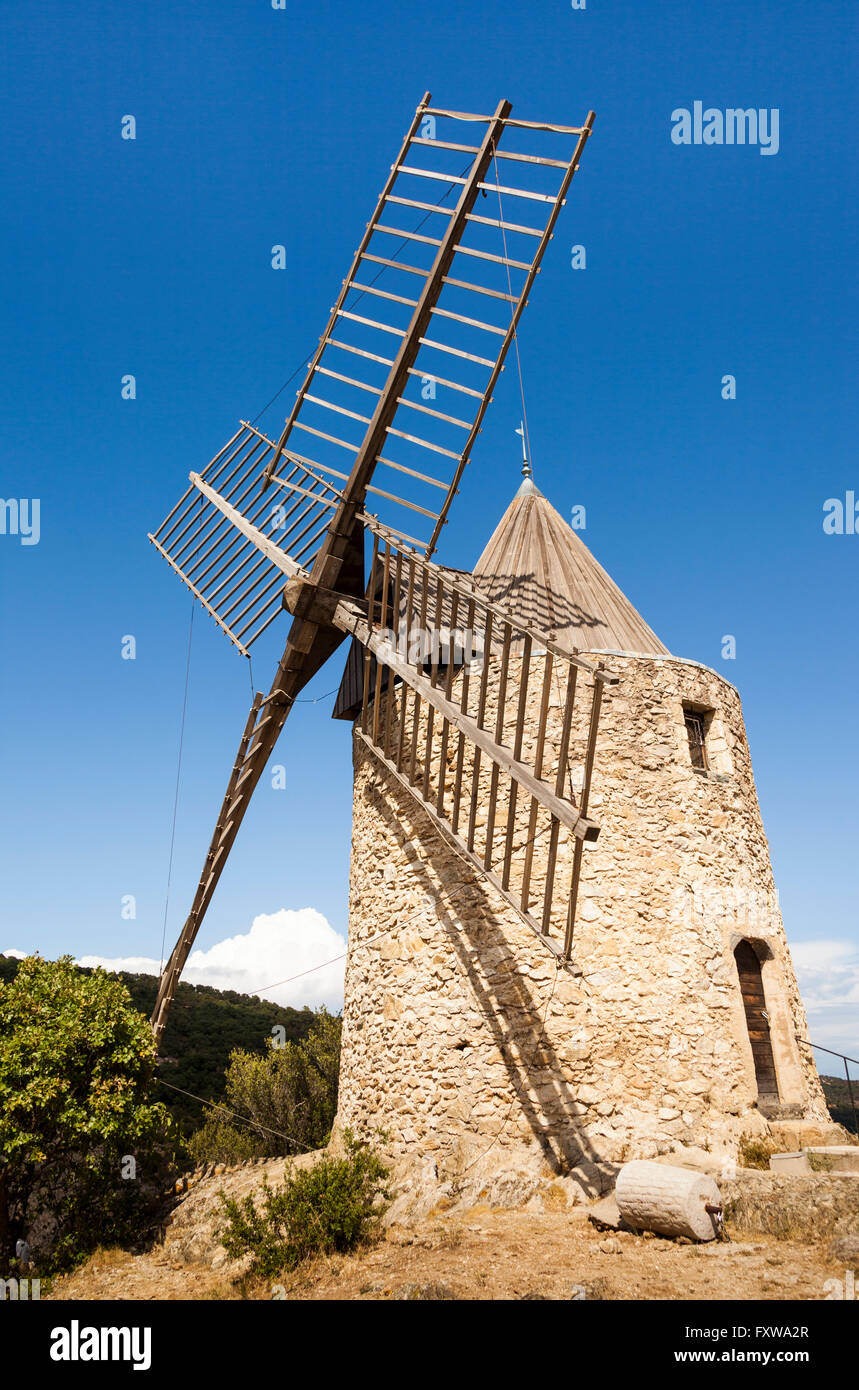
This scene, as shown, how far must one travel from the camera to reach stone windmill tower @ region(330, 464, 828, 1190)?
24.8 feet

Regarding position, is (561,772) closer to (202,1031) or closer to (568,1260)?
(568,1260)

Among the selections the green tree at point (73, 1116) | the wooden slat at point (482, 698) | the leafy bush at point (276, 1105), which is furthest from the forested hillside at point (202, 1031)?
the wooden slat at point (482, 698)

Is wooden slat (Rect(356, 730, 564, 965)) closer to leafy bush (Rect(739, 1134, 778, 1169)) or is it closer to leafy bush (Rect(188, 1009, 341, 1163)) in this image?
leafy bush (Rect(739, 1134, 778, 1169))

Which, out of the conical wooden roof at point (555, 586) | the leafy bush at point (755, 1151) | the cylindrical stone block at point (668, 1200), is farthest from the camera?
the conical wooden roof at point (555, 586)

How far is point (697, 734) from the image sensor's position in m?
9.33

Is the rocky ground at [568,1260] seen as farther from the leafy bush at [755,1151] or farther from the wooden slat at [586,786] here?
the wooden slat at [586,786]

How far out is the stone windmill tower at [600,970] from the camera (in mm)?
7547

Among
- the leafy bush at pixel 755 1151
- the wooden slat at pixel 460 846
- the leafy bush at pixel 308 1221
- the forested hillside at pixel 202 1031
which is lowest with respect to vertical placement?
the forested hillside at pixel 202 1031

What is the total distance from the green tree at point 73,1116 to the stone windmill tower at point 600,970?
2.41m

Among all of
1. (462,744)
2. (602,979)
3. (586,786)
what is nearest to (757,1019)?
(602,979)

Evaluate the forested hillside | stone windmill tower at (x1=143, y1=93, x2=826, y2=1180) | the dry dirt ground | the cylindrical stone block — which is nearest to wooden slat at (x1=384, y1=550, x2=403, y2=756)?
stone windmill tower at (x1=143, y1=93, x2=826, y2=1180)

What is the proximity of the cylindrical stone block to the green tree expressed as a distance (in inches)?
220
